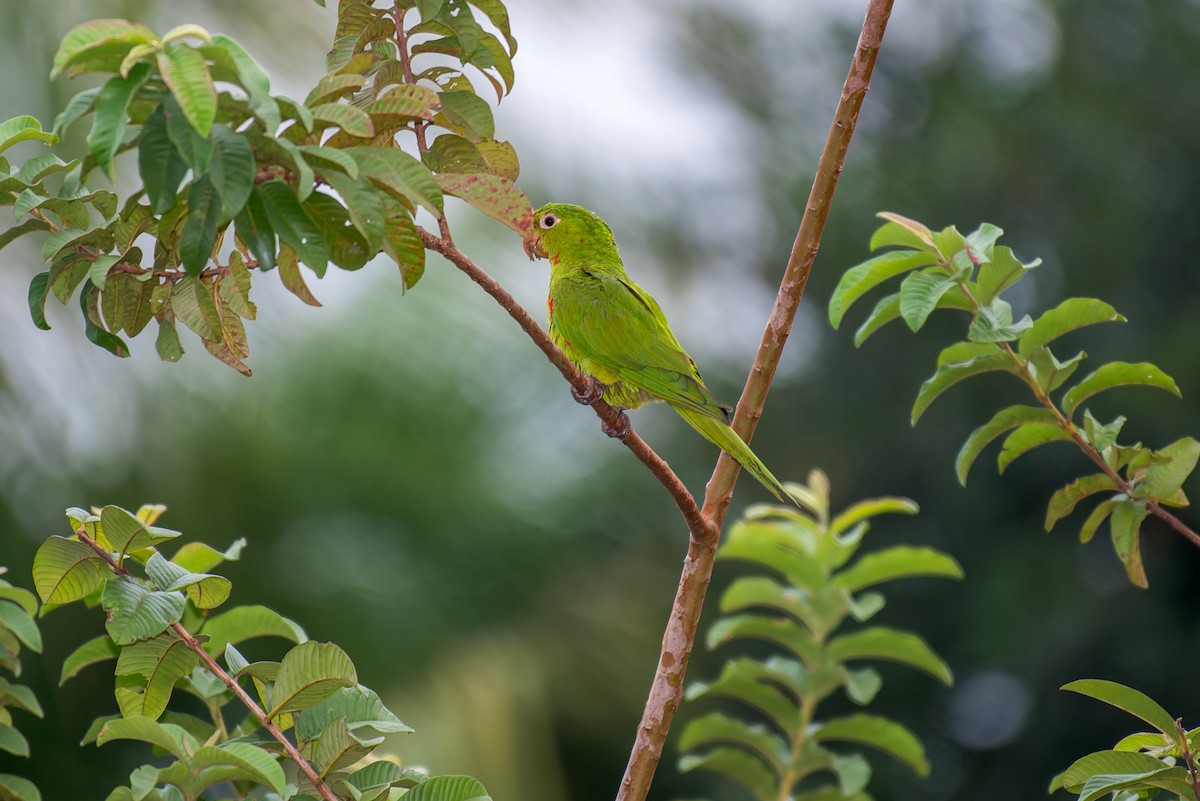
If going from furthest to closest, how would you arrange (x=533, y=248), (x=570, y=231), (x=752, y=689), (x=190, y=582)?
(x=570, y=231), (x=752, y=689), (x=533, y=248), (x=190, y=582)

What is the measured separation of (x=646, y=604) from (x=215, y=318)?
292 centimetres

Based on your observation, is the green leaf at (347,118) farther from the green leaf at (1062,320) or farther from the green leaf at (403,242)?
the green leaf at (1062,320)

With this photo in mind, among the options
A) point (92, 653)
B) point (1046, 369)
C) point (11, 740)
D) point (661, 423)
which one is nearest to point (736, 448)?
point (1046, 369)

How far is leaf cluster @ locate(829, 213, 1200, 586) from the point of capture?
3.81 feet

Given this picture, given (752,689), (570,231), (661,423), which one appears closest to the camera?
(752,689)

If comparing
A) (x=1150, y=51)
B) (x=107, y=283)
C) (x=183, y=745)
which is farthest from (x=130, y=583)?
(x=1150, y=51)

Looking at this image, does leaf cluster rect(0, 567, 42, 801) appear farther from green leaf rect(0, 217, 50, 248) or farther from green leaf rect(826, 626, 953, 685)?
green leaf rect(826, 626, 953, 685)

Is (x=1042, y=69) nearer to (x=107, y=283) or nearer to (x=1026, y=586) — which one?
(x=1026, y=586)

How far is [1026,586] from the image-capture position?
3.88 meters

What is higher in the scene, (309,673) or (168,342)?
(168,342)

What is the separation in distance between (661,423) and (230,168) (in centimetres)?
328

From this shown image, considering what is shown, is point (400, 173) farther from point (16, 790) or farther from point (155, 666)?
point (16, 790)

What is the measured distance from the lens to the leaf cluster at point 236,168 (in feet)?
2.34

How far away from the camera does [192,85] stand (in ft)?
2.24
